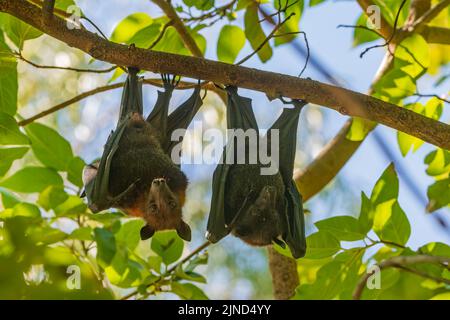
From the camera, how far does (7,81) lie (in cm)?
549

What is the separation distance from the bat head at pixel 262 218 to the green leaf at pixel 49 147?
1762 millimetres

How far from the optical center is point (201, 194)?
1365 cm

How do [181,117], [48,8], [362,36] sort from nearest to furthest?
[48,8] → [181,117] → [362,36]

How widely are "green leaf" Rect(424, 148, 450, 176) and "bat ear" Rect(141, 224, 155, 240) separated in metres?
2.74

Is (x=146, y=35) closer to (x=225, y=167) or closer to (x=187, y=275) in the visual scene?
(x=225, y=167)

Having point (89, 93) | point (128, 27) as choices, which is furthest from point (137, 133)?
A: point (128, 27)

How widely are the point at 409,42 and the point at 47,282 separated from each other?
509 centimetres

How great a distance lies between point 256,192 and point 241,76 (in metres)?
1.70

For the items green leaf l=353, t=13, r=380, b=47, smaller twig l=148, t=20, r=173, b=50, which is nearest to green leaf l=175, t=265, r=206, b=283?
smaller twig l=148, t=20, r=173, b=50

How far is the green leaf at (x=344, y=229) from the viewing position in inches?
216

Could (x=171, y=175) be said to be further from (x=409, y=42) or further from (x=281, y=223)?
(x=409, y=42)

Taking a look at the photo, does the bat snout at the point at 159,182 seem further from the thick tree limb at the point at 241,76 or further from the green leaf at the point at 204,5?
the green leaf at the point at 204,5

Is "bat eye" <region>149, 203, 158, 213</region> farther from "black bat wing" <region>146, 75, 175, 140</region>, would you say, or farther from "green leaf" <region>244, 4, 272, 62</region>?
"green leaf" <region>244, 4, 272, 62</region>

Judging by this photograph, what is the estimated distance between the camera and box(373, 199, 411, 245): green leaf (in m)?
5.42
